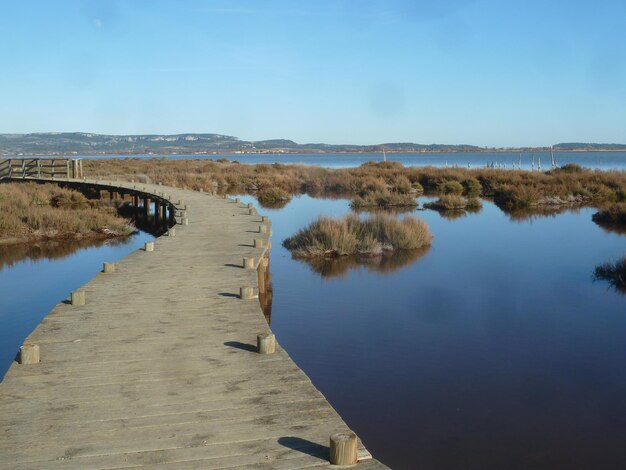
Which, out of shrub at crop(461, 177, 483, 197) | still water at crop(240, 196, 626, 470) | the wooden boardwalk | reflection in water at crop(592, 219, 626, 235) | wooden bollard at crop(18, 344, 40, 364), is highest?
shrub at crop(461, 177, 483, 197)

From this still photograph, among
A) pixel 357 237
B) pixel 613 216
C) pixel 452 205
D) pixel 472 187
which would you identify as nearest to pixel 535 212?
pixel 452 205

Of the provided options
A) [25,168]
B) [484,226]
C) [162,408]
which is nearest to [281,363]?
[162,408]

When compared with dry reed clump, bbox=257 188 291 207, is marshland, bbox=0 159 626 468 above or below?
below

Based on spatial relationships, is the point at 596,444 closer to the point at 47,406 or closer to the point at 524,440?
the point at 524,440

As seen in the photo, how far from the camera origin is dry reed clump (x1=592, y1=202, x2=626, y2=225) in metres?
23.1

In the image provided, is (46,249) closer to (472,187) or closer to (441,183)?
(441,183)

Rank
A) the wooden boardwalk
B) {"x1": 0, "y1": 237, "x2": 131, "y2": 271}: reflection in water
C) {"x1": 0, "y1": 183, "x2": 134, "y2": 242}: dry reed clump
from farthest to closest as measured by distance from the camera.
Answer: {"x1": 0, "y1": 183, "x2": 134, "y2": 242}: dry reed clump → {"x1": 0, "y1": 237, "x2": 131, "y2": 271}: reflection in water → the wooden boardwalk

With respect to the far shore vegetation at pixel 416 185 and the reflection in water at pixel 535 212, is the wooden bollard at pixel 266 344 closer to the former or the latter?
the reflection in water at pixel 535 212

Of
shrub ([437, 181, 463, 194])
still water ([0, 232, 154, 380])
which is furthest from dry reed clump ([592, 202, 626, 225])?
still water ([0, 232, 154, 380])

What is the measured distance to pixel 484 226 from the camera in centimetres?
2320

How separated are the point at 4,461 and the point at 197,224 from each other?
12145 millimetres

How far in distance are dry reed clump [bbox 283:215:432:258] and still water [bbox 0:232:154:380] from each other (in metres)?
5.36

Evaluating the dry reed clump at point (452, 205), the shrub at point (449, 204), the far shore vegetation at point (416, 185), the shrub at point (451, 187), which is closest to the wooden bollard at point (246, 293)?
the far shore vegetation at point (416, 185)

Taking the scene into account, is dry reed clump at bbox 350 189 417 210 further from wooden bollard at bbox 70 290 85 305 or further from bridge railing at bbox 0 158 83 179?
wooden bollard at bbox 70 290 85 305
